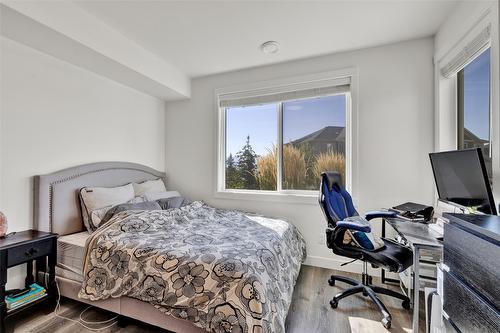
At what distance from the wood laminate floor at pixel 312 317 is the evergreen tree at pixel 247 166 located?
60.6 inches

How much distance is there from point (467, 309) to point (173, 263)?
1.51m

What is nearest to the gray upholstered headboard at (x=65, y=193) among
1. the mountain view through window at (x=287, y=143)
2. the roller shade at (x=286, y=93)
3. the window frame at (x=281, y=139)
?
the window frame at (x=281, y=139)

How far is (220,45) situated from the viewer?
8.50 feet

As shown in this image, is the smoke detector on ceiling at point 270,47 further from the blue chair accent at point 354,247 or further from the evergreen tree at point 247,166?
the blue chair accent at point 354,247

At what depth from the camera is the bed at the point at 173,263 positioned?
4.46 ft

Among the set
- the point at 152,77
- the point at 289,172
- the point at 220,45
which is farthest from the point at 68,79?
the point at 289,172

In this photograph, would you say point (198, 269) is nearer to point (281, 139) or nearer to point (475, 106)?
point (281, 139)

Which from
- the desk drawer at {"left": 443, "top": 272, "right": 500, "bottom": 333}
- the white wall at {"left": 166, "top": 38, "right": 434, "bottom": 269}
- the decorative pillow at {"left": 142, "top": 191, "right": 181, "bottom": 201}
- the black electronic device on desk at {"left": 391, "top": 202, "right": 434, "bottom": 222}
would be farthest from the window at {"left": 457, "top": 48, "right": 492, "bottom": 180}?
the decorative pillow at {"left": 142, "top": 191, "right": 181, "bottom": 201}

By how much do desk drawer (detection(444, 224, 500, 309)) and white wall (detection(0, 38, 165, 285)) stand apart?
120 inches

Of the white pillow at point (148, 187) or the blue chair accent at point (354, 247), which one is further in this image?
the white pillow at point (148, 187)

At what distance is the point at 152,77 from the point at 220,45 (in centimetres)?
90

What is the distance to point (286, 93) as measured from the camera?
303cm

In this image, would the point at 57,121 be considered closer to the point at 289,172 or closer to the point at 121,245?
the point at 121,245

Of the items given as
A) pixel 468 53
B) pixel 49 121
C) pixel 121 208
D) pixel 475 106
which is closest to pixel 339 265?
pixel 475 106
